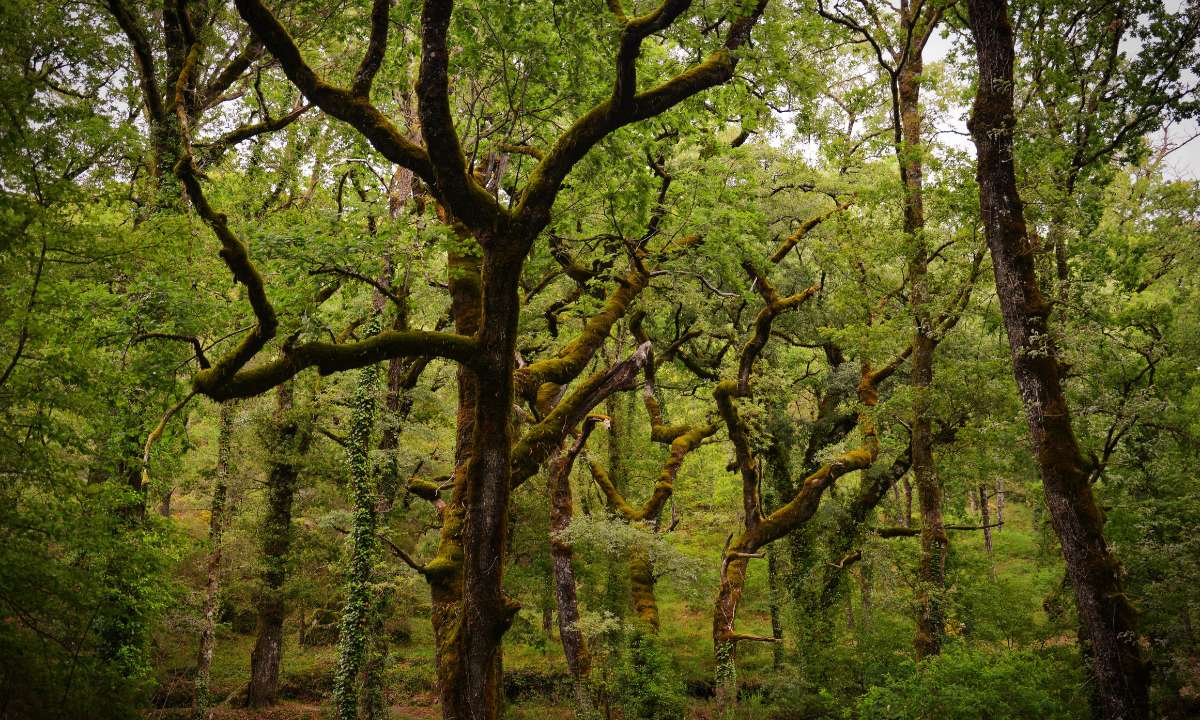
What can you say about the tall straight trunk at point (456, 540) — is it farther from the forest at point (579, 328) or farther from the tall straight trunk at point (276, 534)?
the tall straight trunk at point (276, 534)

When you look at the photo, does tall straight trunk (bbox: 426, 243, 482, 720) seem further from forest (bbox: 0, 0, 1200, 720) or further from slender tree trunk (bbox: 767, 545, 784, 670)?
slender tree trunk (bbox: 767, 545, 784, 670)

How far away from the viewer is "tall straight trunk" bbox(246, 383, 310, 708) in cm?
1609

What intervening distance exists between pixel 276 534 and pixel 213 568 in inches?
65.4

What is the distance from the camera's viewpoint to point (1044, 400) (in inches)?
273

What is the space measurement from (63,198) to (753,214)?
26.6 feet

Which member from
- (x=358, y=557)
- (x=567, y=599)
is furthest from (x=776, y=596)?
(x=358, y=557)

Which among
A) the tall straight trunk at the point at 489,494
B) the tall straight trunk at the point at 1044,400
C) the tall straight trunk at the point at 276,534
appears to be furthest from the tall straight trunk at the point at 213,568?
the tall straight trunk at the point at 1044,400

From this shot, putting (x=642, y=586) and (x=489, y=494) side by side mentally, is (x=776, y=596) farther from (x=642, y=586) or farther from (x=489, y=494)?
(x=489, y=494)

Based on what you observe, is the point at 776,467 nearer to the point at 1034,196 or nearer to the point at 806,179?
the point at 806,179

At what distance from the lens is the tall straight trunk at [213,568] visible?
14.1m

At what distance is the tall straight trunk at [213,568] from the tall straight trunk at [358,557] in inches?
195

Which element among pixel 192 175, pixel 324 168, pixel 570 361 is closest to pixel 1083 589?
pixel 570 361

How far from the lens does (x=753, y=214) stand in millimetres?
9922

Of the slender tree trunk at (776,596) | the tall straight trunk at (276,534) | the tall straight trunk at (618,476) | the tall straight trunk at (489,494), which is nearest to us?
the tall straight trunk at (489,494)
